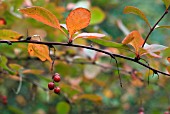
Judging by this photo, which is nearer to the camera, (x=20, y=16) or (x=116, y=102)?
(x=20, y=16)

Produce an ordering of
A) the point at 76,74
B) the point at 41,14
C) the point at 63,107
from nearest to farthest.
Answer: the point at 41,14 < the point at 63,107 < the point at 76,74

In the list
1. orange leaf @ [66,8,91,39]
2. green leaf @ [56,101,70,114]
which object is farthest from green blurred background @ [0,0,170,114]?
orange leaf @ [66,8,91,39]

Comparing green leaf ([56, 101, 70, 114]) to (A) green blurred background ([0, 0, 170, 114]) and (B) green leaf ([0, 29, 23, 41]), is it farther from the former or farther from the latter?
(B) green leaf ([0, 29, 23, 41])

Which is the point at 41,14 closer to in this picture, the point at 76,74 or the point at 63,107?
the point at 63,107

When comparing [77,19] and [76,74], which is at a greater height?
[77,19]

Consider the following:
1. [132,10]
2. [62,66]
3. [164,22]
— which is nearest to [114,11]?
[164,22]

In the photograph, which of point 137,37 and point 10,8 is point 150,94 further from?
point 137,37

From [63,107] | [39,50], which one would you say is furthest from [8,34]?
[63,107]

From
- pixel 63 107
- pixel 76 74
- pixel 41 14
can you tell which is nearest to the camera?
pixel 41 14

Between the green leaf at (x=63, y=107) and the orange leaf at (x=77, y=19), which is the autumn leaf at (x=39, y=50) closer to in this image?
the orange leaf at (x=77, y=19)
